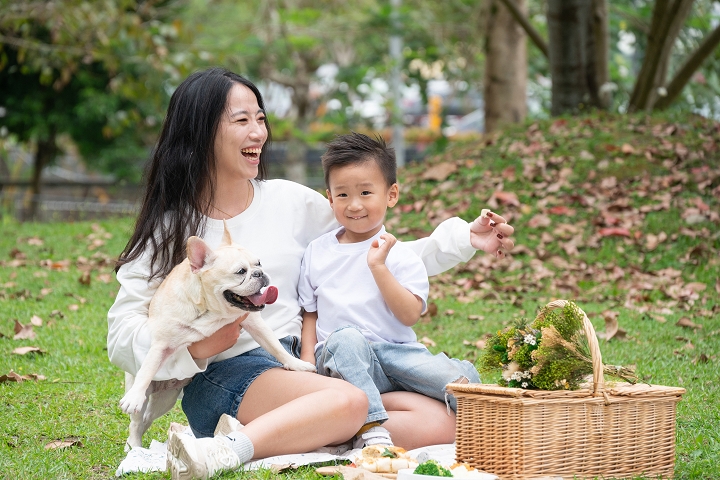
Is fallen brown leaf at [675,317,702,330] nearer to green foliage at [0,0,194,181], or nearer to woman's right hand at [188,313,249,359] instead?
woman's right hand at [188,313,249,359]

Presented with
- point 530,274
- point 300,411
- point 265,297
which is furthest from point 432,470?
point 530,274

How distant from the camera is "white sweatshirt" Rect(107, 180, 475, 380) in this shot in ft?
11.1

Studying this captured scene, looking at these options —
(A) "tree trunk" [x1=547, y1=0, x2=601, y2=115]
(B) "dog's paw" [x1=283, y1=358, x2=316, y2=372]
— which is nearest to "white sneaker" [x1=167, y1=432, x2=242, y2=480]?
(B) "dog's paw" [x1=283, y1=358, x2=316, y2=372]

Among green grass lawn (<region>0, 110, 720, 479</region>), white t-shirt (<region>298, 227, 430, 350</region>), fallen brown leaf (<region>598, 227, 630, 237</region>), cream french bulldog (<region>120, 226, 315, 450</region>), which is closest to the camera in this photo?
cream french bulldog (<region>120, 226, 315, 450</region>)

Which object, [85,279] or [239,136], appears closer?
[239,136]

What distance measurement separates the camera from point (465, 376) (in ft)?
11.7

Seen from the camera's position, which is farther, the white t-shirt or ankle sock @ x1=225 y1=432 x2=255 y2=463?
the white t-shirt

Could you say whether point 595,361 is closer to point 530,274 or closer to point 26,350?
point 26,350

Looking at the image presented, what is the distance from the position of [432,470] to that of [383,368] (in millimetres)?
833

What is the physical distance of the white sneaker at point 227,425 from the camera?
3.32 meters

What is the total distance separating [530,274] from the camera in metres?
7.64

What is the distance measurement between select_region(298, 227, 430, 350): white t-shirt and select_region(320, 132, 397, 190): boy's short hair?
0.30 metres

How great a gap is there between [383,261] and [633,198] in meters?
5.75

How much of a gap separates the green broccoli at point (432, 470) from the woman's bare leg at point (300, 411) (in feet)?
1.68
